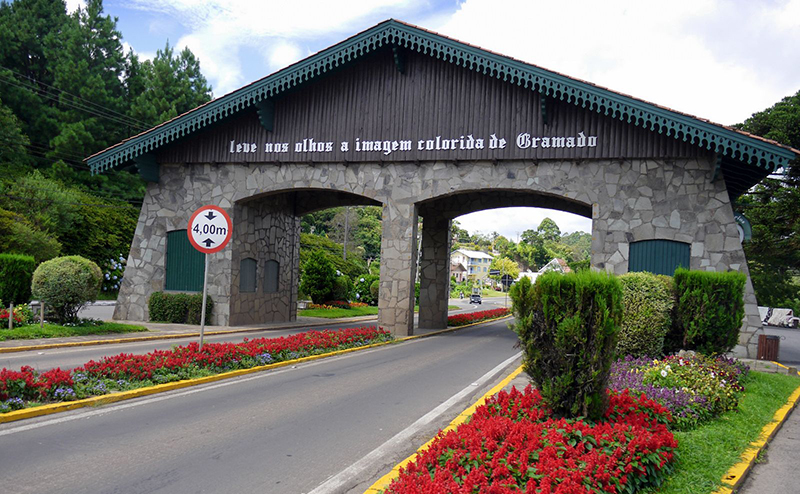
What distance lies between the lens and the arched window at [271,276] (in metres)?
22.9

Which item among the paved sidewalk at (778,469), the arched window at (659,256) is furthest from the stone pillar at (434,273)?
the paved sidewalk at (778,469)

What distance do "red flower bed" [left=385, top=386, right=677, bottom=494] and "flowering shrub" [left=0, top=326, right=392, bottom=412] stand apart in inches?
206

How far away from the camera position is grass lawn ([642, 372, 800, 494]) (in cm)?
539

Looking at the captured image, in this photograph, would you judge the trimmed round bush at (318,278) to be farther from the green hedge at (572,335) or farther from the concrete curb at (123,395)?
the green hedge at (572,335)

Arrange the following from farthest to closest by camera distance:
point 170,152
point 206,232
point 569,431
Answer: point 170,152 < point 206,232 < point 569,431

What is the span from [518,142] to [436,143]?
2.52 m

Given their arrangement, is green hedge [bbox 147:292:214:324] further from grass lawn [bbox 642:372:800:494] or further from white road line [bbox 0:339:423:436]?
grass lawn [bbox 642:372:800:494]

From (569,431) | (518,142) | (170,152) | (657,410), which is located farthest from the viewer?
(170,152)

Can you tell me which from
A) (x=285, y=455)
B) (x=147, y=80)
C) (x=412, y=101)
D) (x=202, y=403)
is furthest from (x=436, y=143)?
(x=147, y=80)

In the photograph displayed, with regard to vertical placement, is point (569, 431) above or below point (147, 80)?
below

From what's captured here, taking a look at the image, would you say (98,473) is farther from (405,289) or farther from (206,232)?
(405,289)

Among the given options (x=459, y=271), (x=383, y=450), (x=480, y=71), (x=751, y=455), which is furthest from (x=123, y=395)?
(x=459, y=271)

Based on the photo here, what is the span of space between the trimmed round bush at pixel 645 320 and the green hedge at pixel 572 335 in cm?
471

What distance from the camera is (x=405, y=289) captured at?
62.8 feet
